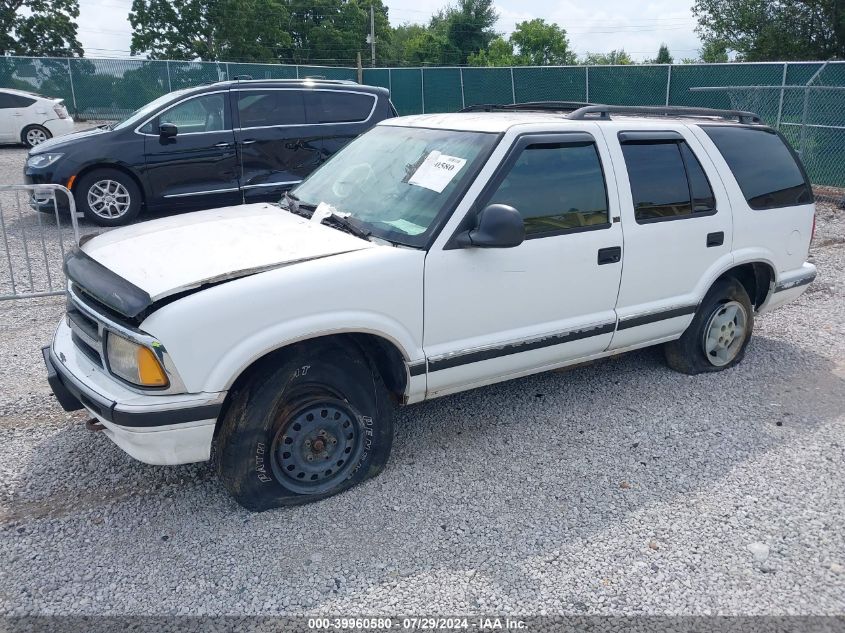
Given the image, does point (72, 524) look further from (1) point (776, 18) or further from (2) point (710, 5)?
(2) point (710, 5)

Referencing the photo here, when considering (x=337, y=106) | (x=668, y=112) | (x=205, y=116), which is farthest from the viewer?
(x=337, y=106)

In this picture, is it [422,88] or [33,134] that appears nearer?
[33,134]

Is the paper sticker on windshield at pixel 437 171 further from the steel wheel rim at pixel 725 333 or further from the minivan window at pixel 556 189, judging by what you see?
the steel wheel rim at pixel 725 333

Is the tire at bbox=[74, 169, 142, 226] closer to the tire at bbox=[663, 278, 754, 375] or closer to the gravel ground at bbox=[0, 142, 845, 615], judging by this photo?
the gravel ground at bbox=[0, 142, 845, 615]

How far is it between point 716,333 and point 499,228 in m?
2.47

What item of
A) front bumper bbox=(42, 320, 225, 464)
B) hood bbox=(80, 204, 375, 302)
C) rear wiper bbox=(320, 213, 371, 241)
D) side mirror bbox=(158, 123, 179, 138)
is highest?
side mirror bbox=(158, 123, 179, 138)

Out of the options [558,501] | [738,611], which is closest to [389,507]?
[558,501]

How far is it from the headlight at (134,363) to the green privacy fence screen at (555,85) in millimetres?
12290

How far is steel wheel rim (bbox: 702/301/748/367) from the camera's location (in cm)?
513

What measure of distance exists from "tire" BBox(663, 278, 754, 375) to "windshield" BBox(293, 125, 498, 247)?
218cm

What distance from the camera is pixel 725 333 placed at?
5223 millimetres

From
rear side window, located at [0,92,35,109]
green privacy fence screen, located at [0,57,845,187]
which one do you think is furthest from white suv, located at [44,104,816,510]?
rear side window, located at [0,92,35,109]

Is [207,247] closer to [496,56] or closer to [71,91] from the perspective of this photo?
[71,91]

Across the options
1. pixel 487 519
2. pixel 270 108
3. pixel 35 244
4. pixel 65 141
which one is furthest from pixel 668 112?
pixel 65 141
